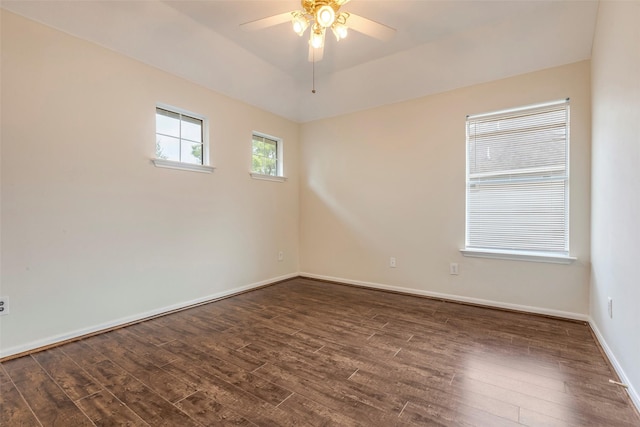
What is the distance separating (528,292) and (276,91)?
154 inches

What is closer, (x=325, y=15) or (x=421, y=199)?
(x=325, y=15)

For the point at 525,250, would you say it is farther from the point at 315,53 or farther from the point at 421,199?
the point at 315,53

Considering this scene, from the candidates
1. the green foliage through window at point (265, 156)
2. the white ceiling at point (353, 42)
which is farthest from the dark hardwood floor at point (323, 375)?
the white ceiling at point (353, 42)

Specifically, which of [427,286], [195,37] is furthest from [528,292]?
[195,37]

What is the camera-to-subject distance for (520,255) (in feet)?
9.87

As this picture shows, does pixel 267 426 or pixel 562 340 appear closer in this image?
pixel 267 426

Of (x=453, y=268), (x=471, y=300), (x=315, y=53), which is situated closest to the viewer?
(x=315, y=53)

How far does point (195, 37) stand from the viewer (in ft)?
9.27

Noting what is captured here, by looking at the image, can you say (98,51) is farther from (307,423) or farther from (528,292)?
(528,292)

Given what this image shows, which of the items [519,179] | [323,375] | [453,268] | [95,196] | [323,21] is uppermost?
[323,21]

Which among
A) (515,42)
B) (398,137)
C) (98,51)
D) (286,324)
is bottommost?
(286,324)

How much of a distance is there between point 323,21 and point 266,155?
8.51 ft

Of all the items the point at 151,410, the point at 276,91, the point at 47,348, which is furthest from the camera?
the point at 276,91

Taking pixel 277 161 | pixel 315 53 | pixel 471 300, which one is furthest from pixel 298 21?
pixel 471 300
